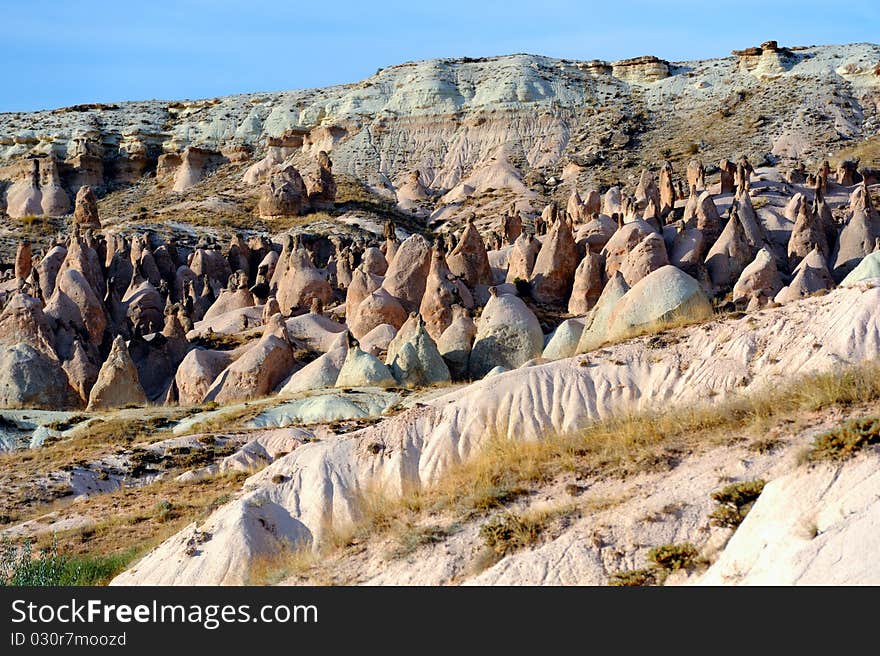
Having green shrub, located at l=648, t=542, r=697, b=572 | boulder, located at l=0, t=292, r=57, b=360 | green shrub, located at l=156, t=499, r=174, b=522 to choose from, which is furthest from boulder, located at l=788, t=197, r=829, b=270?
green shrub, located at l=648, t=542, r=697, b=572

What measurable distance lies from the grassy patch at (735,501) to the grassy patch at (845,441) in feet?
2.09

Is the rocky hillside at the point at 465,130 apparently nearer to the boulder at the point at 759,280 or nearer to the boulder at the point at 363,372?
the boulder at the point at 759,280

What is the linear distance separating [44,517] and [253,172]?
2925 inches

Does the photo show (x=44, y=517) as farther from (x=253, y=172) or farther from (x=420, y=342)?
(x=253, y=172)

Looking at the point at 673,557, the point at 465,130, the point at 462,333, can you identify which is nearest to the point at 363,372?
the point at 462,333

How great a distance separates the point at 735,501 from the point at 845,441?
3.60ft

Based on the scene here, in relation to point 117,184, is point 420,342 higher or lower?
lower

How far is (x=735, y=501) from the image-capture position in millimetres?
11008

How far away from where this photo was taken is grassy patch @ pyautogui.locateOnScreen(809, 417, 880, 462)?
10484mm

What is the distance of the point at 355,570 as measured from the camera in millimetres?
12281

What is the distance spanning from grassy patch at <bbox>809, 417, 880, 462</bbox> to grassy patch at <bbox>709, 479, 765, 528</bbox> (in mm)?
636

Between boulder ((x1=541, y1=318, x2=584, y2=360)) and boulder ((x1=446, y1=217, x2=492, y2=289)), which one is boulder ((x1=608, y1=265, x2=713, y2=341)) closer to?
boulder ((x1=541, y1=318, x2=584, y2=360))
